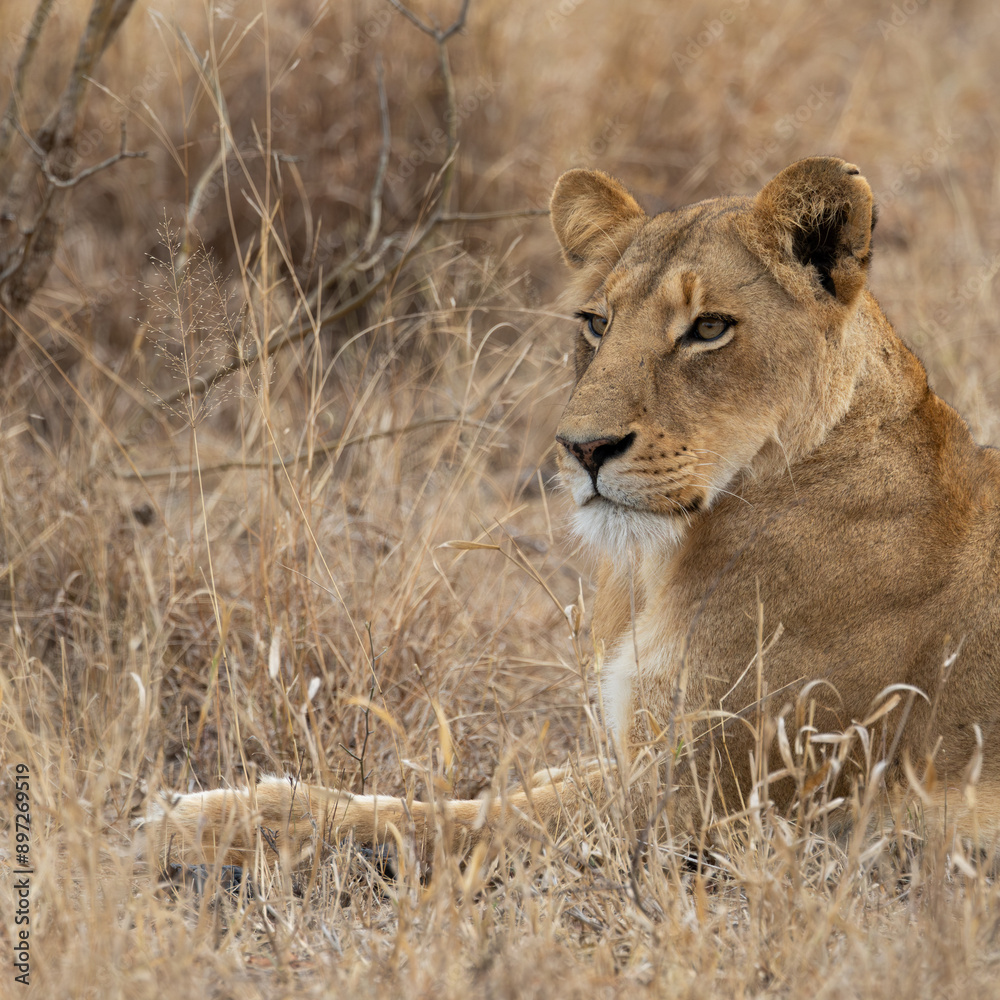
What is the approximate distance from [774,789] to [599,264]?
5.21 ft

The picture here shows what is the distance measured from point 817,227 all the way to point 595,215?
80cm

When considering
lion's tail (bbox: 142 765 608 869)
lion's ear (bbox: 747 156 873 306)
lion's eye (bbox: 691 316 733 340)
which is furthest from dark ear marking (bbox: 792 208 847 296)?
lion's tail (bbox: 142 765 608 869)

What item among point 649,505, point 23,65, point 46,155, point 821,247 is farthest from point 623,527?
point 23,65

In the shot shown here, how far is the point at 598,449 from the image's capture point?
2.81 meters

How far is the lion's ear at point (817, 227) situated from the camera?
111 inches

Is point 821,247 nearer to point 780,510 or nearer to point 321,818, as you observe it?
point 780,510

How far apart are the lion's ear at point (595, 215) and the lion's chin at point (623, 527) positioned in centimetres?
88

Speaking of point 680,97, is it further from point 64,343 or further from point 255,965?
point 255,965

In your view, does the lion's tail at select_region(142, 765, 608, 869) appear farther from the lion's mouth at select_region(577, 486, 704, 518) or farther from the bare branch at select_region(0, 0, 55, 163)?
the bare branch at select_region(0, 0, 55, 163)

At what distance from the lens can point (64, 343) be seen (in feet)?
18.6

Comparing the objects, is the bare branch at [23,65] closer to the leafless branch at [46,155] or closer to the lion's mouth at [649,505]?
the leafless branch at [46,155]

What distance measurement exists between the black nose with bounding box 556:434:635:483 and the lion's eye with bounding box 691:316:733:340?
1.13ft

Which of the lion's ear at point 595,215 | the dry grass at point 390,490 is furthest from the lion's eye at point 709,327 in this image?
the dry grass at point 390,490

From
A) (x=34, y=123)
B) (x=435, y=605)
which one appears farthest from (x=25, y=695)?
(x=34, y=123)
